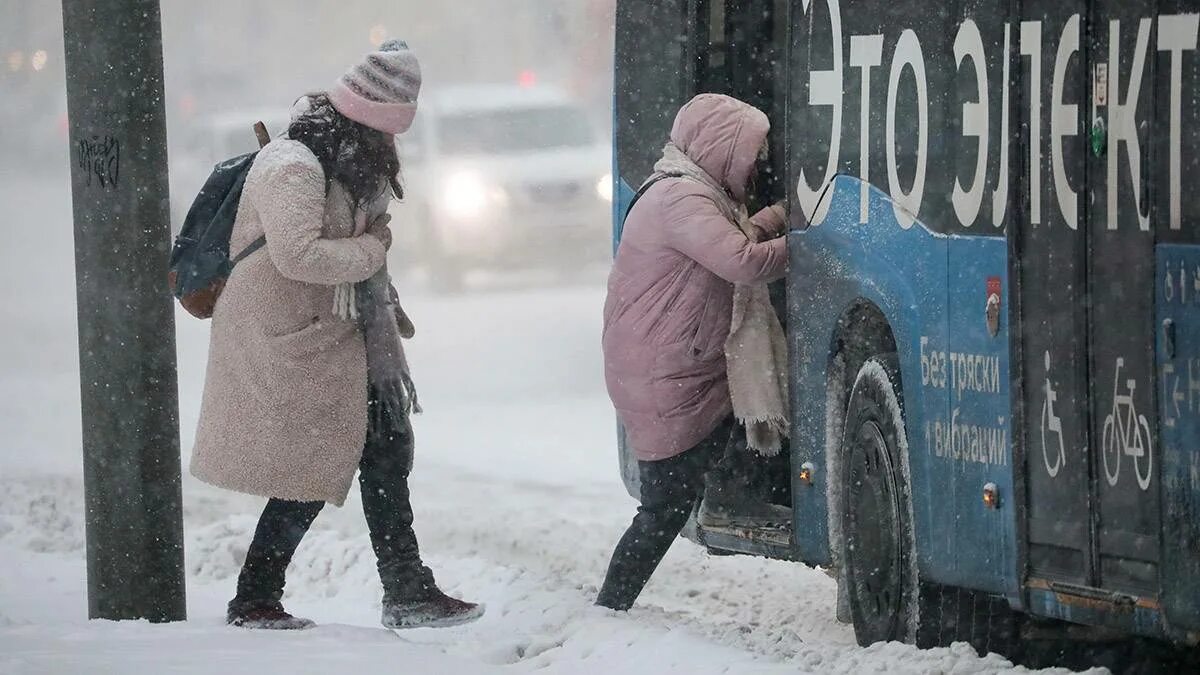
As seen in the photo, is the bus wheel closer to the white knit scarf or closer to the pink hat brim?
the white knit scarf

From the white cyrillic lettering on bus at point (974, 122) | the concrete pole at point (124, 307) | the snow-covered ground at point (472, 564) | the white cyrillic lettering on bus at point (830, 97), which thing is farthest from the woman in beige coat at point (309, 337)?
the white cyrillic lettering on bus at point (974, 122)

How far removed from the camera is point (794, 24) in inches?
278

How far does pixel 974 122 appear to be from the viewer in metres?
5.78

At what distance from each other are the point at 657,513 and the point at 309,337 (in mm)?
1173

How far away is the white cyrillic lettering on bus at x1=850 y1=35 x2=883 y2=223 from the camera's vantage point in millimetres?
6434

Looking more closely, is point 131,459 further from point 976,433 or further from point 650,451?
point 976,433

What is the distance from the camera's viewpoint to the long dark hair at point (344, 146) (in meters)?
6.40

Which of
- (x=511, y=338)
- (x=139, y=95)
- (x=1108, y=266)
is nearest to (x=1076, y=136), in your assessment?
(x=1108, y=266)

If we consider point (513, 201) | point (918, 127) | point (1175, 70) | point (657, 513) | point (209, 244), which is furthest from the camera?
point (513, 201)

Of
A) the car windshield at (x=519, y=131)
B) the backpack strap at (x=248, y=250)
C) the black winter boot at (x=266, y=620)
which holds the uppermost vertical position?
the car windshield at (x=519, y=131)

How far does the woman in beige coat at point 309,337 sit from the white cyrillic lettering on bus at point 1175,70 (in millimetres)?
2291

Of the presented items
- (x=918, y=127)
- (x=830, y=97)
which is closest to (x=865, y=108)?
(x=830, y=97)

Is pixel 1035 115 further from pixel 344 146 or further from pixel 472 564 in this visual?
pixel 472 564

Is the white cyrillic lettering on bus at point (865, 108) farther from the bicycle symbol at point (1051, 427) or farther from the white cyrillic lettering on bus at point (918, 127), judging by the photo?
the bicycle symbol at point (1051, 427)
